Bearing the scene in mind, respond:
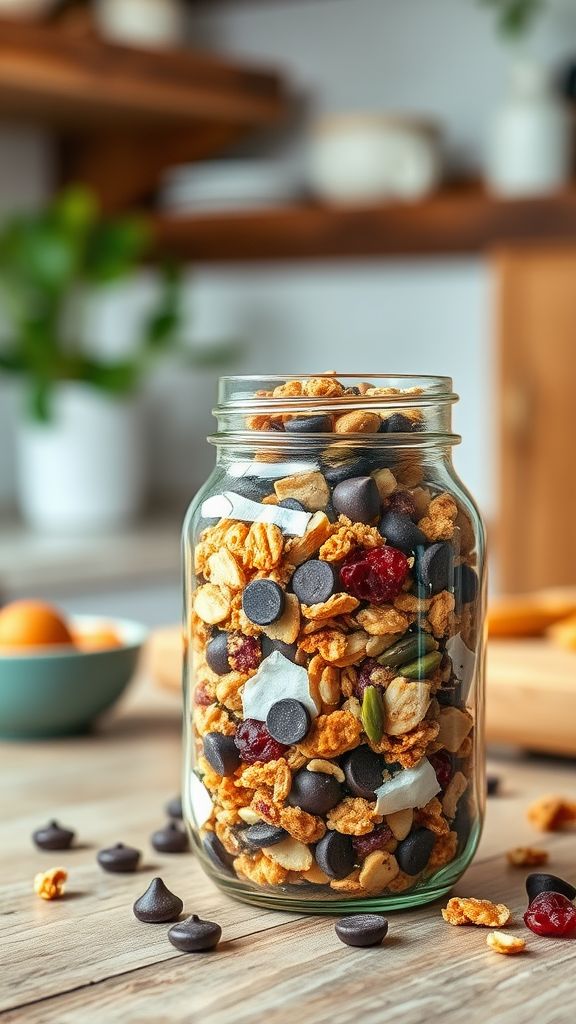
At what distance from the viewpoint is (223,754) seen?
0.76 m

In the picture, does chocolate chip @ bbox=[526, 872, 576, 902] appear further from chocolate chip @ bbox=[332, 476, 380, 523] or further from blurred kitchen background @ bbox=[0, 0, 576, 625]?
blurred kitchen background @ bbox=[0, 0, 576, 625]

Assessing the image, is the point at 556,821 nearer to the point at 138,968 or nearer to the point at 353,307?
the point at 138,968

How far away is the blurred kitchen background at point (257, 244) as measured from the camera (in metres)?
2.96

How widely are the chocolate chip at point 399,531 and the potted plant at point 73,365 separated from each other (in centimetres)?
252

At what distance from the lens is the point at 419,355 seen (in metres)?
3.57

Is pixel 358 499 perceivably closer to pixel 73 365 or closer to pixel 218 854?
pixel 218 854

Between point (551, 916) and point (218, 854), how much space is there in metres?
0.19

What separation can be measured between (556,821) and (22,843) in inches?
14.5

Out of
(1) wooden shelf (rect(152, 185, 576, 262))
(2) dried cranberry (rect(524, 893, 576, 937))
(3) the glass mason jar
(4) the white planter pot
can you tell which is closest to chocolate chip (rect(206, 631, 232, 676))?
(3) the glass mason jar

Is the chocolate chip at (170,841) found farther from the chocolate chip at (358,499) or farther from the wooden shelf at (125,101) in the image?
the wooden shelf at (125,101)

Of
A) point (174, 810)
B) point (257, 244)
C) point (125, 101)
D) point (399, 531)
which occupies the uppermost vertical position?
point (125, 101)

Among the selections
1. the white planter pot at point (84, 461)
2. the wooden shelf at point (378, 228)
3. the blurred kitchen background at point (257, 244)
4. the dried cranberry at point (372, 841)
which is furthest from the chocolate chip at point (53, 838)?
the white planter pot at point (84, 461)

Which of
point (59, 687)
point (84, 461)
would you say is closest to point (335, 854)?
point (59, 687)

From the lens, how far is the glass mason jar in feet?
2.41
